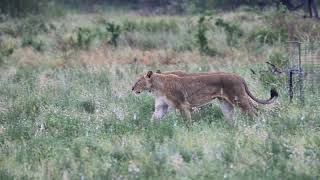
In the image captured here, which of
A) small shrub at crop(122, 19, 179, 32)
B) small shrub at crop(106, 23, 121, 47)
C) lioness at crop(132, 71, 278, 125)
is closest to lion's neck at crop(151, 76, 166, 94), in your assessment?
lioness at crop(132, 71, 278, 125)

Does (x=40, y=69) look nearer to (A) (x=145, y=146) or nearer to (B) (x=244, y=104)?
(B) (x=244, y=104)

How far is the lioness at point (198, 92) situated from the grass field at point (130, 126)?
228 millimetres

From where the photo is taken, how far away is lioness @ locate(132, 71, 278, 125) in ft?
35.5

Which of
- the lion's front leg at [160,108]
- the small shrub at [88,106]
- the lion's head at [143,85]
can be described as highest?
the lion's head at [143,85]

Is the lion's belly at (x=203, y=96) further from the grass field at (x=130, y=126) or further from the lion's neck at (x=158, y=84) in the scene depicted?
the lion's neck at (x=158, y=84)

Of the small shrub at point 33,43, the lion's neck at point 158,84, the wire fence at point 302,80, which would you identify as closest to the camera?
the lion's neck at point 158,84

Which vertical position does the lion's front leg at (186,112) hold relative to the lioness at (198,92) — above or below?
below

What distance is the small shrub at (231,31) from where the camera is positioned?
22094mm

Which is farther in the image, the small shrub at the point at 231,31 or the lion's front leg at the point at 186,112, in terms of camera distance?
the small shrub at the point at 231,31

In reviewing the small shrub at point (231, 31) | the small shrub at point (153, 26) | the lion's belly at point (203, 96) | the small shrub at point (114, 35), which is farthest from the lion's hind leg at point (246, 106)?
the small shrub at point (153, 26)

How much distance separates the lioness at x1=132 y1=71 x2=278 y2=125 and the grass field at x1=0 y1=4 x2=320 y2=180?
0.23m

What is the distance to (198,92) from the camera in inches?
431

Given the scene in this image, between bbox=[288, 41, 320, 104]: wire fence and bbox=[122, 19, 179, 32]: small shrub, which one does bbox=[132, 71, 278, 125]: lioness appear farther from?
bbox=[122, 19, 179, 32]: small shrub

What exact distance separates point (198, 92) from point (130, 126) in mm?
1380
